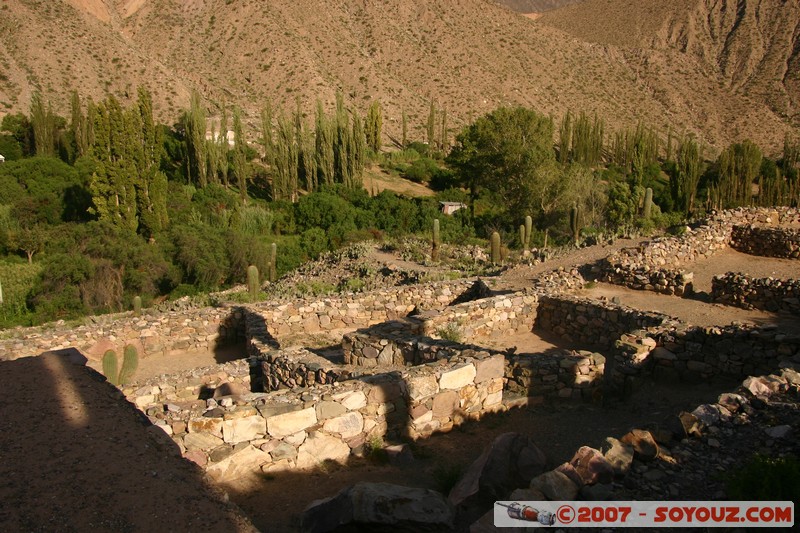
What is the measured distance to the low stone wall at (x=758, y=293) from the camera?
1236 cm

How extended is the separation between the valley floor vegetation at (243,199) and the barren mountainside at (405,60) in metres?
13.2

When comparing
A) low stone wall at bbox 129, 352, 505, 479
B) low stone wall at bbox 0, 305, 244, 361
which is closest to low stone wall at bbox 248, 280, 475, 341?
low stone wall at bbox 0, 305, 244, 361

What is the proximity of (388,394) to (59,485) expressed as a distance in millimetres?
3651

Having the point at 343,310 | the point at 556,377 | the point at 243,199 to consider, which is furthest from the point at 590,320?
the point at 243,199

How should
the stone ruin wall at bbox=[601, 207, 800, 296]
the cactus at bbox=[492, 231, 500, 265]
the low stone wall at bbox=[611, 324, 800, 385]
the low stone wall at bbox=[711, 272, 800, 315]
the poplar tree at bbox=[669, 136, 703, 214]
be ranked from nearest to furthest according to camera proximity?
the low stone wall at bbox=[611, 324, 800, 385] → the low stone wall at bbox=[711, 272, 800, 315] → the stone ruin wall at bbox=[601, 207, 800, 296] → the cactus at bbox=[492, 231, 500, 265] → the poplar tree at bbox=[669, 136, 703, 214]

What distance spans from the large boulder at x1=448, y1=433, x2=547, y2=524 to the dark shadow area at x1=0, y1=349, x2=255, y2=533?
210 centimetres

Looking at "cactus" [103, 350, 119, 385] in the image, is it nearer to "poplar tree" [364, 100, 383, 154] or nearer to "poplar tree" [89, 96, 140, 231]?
"poplar tree" [89, 96, 140, 231]

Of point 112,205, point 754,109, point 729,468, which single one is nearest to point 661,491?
point 729,468

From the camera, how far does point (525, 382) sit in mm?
8641

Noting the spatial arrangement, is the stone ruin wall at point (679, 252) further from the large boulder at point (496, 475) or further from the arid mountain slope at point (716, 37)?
the arid mountain slope at point (716, 37)

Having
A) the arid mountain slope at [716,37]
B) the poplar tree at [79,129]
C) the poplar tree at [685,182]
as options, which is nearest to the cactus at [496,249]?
the poplar tree at [685,182]

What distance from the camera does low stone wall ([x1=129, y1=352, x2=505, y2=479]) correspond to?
634 cm

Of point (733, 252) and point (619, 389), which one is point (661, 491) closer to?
point (619, 389)

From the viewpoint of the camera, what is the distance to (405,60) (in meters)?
72.2
